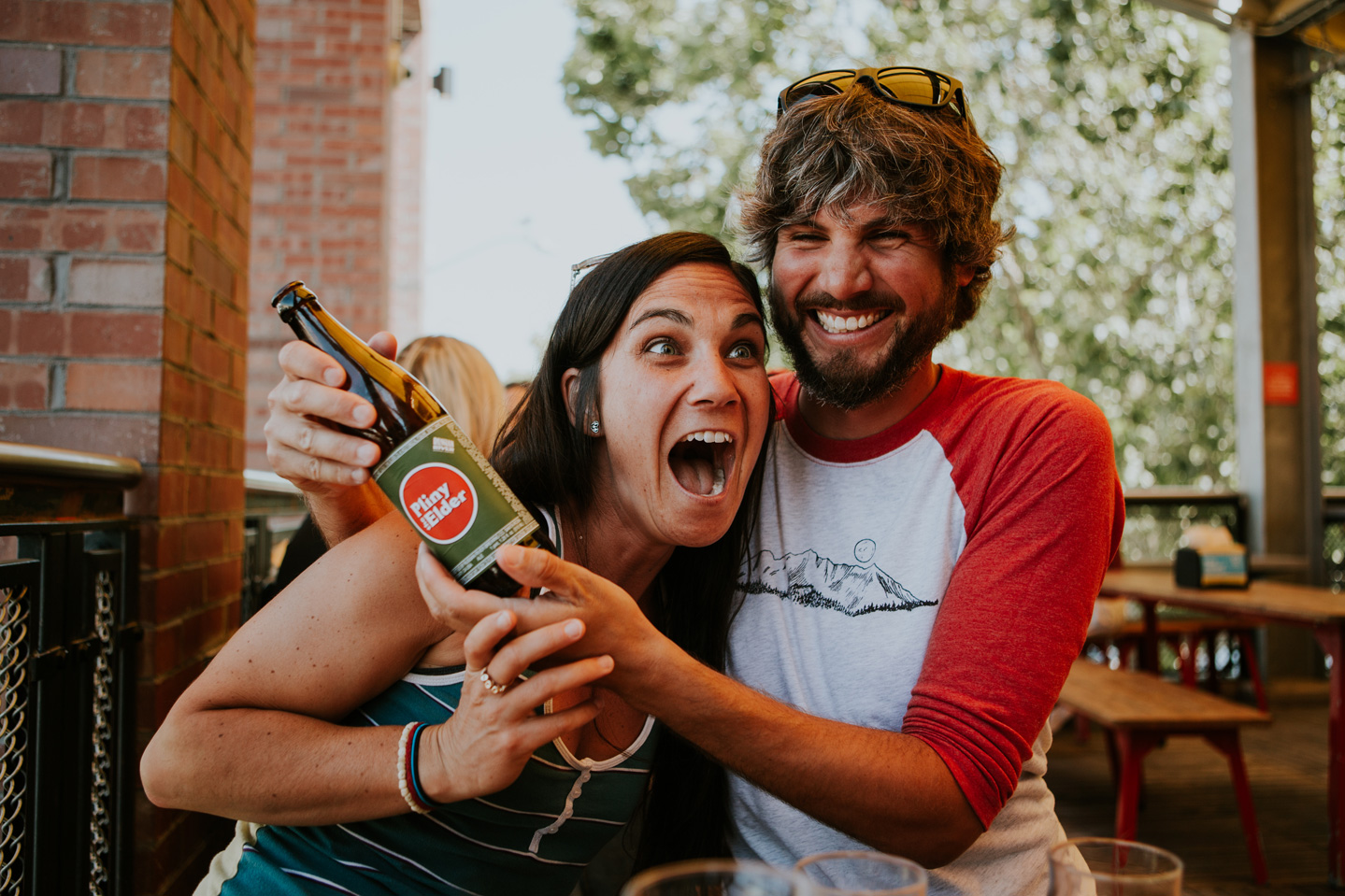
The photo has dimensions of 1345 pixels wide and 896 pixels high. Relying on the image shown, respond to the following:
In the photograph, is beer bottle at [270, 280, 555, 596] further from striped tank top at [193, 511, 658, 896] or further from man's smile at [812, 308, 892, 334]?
man's smile at [812, 308, 892, 334]

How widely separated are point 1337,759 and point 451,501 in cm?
378

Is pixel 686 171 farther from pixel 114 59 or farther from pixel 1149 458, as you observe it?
pixel 114 59

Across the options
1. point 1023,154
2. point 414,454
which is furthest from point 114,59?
point 1023,154

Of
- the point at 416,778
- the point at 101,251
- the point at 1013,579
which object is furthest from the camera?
the point at 101,251

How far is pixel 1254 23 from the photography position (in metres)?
6.19

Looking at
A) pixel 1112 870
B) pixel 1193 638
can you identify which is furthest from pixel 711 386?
pixel 1193 638

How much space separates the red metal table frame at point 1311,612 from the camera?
3.27m

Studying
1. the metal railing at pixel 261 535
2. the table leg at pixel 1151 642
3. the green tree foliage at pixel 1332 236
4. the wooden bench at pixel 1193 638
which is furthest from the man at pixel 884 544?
the green tree foliage at pixel 1332 236

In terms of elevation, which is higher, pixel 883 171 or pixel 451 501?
pixel 883 171

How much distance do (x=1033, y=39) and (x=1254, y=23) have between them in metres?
3.67

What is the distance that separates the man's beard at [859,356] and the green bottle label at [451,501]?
29.0 inches

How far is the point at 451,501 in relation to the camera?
3.26 feet

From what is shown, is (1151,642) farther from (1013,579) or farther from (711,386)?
(711,386)

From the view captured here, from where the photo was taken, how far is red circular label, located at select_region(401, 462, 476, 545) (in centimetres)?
99
